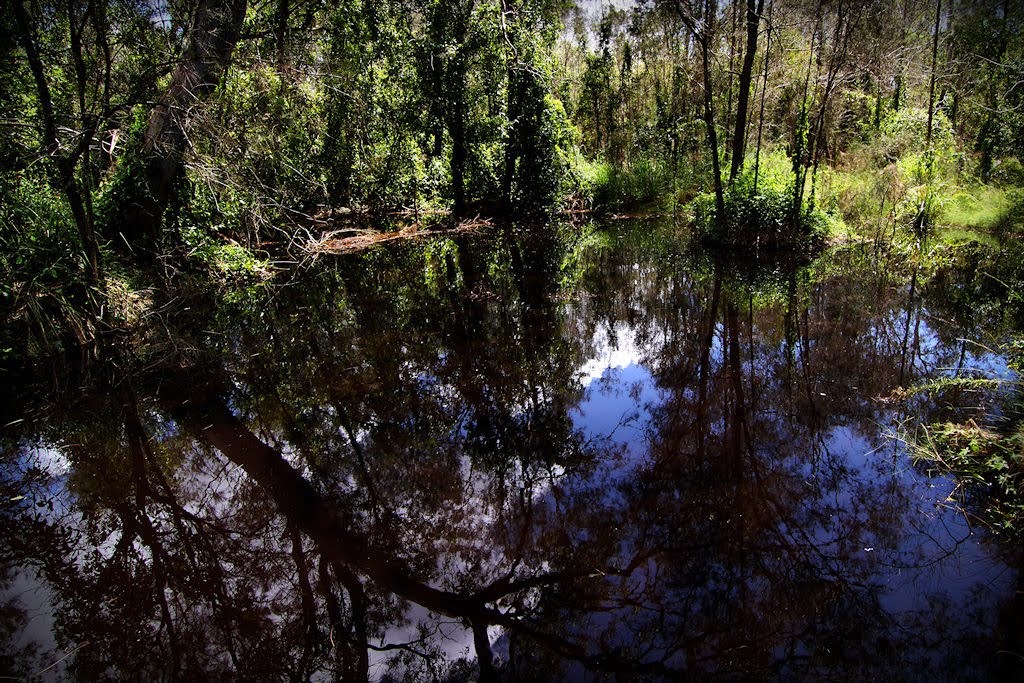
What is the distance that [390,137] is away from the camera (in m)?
14.1

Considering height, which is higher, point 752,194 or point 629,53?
point 629,53

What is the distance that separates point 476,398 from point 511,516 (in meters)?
1.74

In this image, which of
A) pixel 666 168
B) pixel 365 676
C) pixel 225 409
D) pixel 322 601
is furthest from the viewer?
pixel 666 168

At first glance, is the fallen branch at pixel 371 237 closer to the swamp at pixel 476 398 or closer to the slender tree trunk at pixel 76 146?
the swamp at pixel 476 398

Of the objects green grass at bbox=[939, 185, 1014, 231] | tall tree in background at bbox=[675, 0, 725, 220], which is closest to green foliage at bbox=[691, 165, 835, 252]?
tall tree in background at bbox=[675, 0, 725, 220]

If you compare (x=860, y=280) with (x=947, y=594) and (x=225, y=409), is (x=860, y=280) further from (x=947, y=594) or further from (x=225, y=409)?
(x=225, y=409)

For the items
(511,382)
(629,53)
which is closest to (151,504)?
(511,382)

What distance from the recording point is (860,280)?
825 centimetres

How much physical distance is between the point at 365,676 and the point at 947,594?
2.57m

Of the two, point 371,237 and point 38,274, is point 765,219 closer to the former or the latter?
point 371,237

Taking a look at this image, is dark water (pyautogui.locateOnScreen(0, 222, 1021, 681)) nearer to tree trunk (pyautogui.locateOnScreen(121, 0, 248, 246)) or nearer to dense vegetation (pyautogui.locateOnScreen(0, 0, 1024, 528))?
dense vegetation (pyautogui.locateOnScreen(0, 0, 1024, 528))

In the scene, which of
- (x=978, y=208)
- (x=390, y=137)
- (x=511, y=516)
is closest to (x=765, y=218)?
(x=978, y=208)

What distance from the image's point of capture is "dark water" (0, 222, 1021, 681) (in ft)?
7.78

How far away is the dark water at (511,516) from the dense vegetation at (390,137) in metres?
2.75
